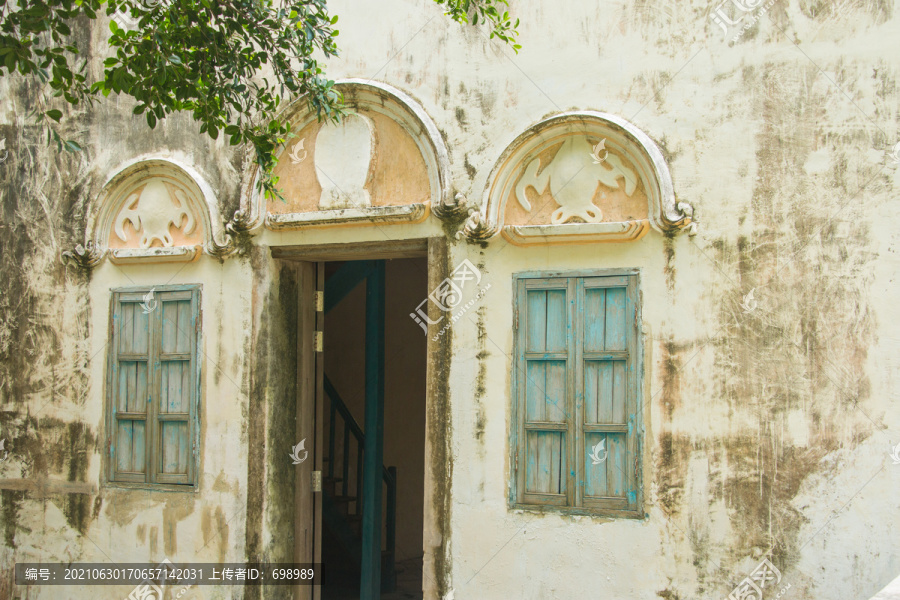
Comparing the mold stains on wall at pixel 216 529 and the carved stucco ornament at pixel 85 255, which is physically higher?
the carved stucco ornament at pixel 85 255

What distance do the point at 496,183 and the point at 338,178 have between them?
1247 mm

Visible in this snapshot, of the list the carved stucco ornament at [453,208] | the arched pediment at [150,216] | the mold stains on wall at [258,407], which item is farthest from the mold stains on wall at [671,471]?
the arched pediment at [150,216]

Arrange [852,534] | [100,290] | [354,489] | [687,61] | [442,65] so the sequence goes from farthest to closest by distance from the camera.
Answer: [354,489] < [100,290] < [442,65] < [687,61] < [852,534]

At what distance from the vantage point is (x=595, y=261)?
527 cm

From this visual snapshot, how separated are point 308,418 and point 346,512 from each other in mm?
2355

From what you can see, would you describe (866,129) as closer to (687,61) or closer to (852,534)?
(687,61)

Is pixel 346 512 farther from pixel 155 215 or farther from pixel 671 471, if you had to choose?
pixel 671 471

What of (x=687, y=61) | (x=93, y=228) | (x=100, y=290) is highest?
(x=687, y=61)

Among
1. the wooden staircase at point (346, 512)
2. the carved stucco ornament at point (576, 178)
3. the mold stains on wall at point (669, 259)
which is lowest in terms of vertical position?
the wooden staircase at point (346, 512)

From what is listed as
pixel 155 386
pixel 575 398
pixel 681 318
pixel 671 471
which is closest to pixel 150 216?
pixel 155 386

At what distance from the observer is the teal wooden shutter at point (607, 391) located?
509cm

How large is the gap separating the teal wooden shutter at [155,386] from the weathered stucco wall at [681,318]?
15 cm

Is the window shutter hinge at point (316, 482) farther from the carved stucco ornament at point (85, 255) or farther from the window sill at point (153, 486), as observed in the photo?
the carved stucco ornament at point (85, 255)

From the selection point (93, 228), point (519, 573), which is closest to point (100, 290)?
point (93, 228)
